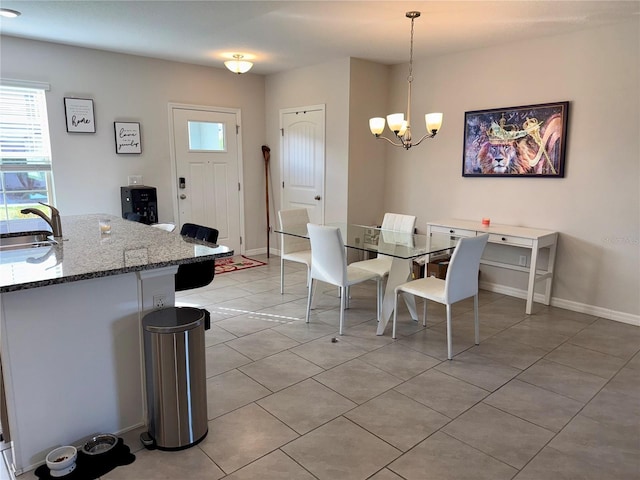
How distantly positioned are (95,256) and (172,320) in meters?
0.55

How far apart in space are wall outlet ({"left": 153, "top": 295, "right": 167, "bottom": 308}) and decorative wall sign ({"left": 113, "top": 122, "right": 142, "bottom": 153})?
340cm

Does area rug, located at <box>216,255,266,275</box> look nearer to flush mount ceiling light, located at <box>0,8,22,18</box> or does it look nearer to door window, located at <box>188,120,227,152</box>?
door window, located at <box>188,120,227,152</box>

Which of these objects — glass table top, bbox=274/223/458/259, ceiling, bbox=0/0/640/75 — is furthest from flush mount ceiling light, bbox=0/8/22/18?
glass table top, bbox=274/223/458/259

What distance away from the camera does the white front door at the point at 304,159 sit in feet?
17.9

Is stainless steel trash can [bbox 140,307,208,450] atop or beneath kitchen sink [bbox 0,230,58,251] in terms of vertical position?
beneath

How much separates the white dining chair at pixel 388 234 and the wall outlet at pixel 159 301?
1.97m

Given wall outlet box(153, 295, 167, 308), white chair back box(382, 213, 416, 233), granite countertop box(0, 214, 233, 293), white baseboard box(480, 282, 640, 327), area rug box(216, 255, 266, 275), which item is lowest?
white baseboard box(480, 282, 640, 327)

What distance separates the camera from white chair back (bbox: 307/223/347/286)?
3.35 metres

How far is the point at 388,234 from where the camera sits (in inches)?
157

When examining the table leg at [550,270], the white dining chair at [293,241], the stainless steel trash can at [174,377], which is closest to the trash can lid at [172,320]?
the stainless steel trash can at [174,377]

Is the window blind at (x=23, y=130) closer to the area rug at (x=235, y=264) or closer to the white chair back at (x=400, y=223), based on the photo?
the area rug at (x=235, y=264)

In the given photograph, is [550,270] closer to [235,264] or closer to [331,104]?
[331,104]

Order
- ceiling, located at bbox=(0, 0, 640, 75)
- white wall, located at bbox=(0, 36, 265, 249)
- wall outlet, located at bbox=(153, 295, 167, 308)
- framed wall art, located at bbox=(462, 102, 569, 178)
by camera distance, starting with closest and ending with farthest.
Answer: wall outlet, located at bbox=(153, 295, 167, 308)
ceiling, located at bbox=(0, 0, 640, 75)
framed wall art, located at bbox=(462, 102, 569, 178)
white wall, located at bbox=(0, 36, 265, 249)

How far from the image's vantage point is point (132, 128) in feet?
16.5
